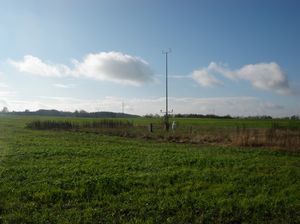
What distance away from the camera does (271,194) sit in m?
8.57

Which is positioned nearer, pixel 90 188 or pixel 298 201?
pixel 298 201

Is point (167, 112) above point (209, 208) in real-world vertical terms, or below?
above

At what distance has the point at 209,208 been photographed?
7.23 m

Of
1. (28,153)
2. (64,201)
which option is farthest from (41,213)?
(28,153)

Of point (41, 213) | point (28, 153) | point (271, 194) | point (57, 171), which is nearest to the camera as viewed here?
point (41, 213)

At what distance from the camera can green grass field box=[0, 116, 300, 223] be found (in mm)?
6754

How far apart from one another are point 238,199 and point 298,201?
1.37 m

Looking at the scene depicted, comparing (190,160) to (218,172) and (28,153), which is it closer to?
(218,172)

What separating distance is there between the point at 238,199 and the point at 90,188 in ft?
12.1

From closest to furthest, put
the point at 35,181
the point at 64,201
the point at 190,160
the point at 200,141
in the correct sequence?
the point at 64,201 → the point at 35,181 → the point at 190,160 → the point at 200,141

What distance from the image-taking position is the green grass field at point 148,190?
6.75 m

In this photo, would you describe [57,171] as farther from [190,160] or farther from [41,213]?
[190,160]

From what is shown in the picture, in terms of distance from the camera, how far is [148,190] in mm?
8688

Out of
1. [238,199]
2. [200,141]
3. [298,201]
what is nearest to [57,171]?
[238,199]
